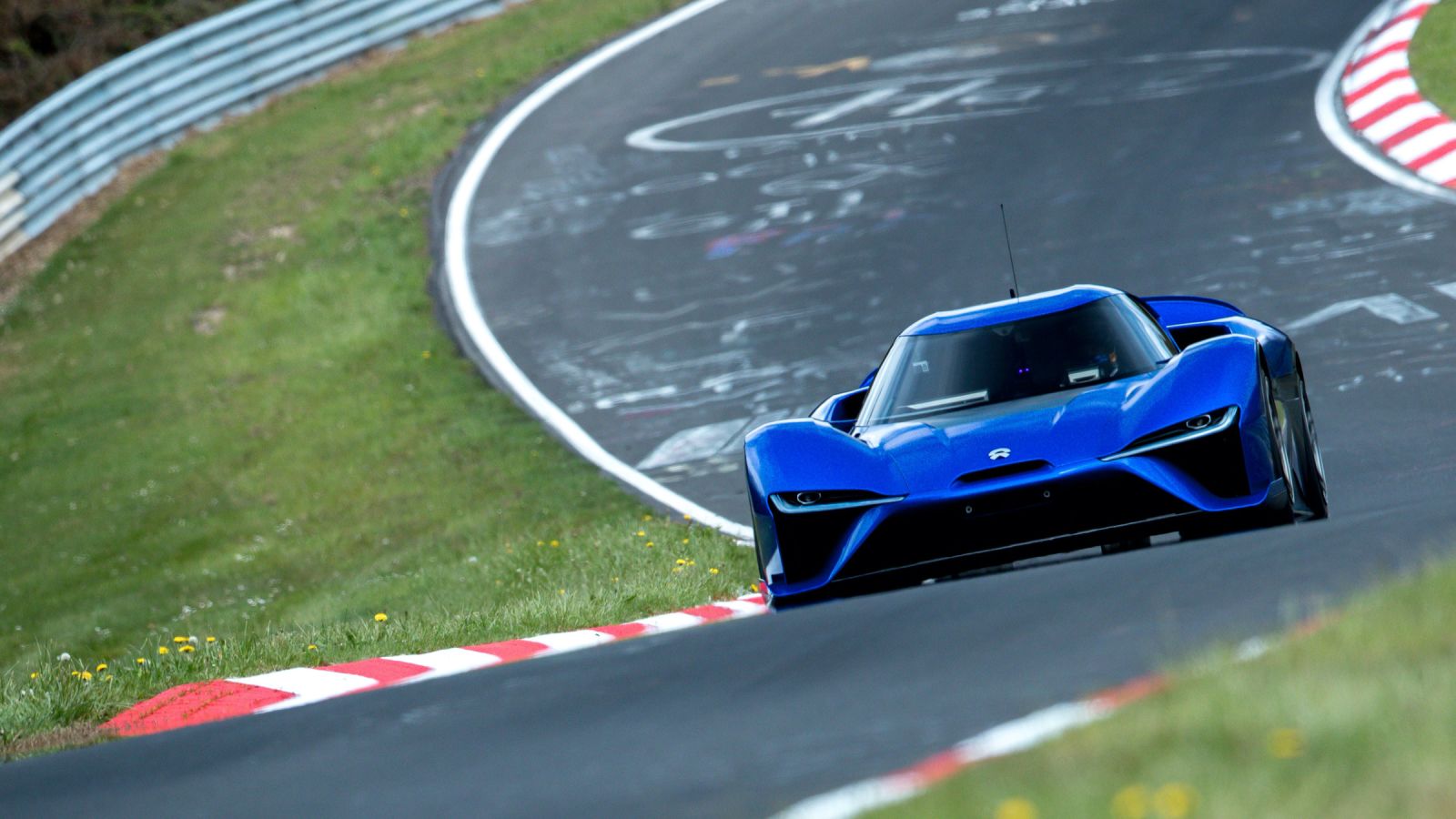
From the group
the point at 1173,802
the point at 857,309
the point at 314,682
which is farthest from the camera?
the point at 857,309

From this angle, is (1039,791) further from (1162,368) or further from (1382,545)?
(1162,368)

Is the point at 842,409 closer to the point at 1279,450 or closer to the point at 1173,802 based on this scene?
the point at 1279,450

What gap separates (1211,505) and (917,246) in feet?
28.9

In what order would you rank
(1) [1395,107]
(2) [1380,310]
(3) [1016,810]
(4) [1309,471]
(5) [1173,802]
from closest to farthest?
(5) [1173,802]
(3) [1016,810]
(4) [1309,471]
(2) [1380,310]
(1) [1395,107]

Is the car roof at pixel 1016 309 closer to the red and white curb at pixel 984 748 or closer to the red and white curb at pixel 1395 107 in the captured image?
the red and white curb at pixel 984 748

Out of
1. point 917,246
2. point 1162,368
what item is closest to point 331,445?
point 917,246

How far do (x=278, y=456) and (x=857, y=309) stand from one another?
4545 mm

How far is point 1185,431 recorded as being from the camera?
21.8 ft

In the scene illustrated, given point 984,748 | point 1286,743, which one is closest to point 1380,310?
point 984,748

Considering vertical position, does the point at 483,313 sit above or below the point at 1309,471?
below

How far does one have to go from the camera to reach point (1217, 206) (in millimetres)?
14617

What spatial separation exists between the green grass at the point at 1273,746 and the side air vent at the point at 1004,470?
9.19 feet

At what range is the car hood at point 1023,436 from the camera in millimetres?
6676

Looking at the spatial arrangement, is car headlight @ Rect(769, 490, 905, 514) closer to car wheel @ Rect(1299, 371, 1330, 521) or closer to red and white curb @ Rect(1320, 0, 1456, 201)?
car wheel @ Rect(1299, 371, 1330, 521)
